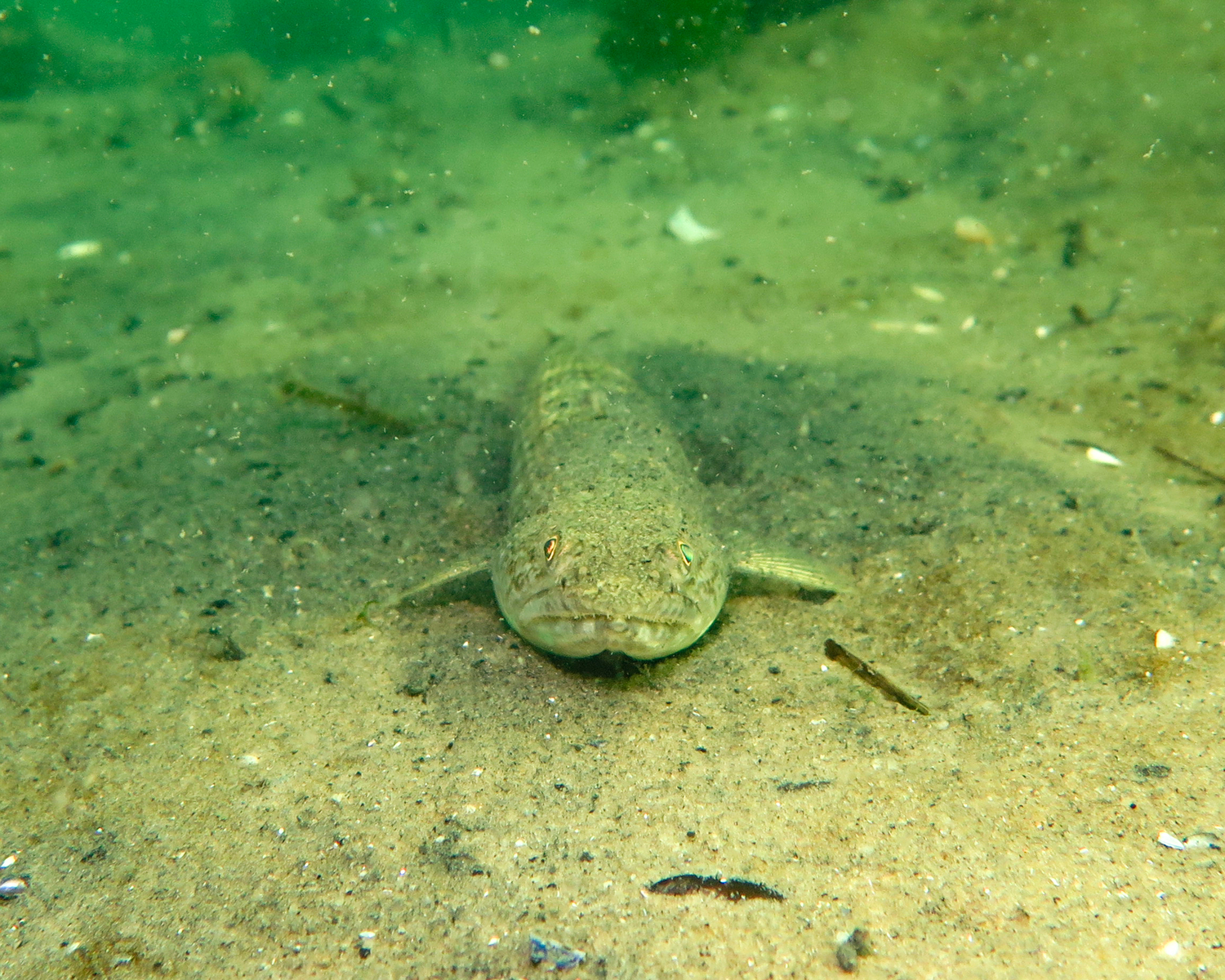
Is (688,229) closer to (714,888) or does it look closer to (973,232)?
(973,232)

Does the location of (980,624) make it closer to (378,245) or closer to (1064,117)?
(378,245)

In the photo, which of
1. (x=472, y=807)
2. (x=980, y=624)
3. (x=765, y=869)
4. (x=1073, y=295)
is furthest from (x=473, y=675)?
(x=1073, y=295)

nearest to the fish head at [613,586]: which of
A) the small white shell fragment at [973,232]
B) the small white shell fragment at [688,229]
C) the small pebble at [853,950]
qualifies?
the small pebble at [853,950]

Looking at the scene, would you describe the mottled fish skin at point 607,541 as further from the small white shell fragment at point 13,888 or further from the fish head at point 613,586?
the small white shell fragment at point 13,888

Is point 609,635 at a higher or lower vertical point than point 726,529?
higher

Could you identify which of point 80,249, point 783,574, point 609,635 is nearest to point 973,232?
point 783,574

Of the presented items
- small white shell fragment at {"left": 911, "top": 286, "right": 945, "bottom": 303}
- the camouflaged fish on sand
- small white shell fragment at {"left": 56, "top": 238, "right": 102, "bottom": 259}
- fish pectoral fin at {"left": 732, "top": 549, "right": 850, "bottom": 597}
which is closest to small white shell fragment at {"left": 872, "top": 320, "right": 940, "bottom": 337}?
small white shell fragment at {"left": 911, "top": 286, "right": 945, "bottom": 303}
